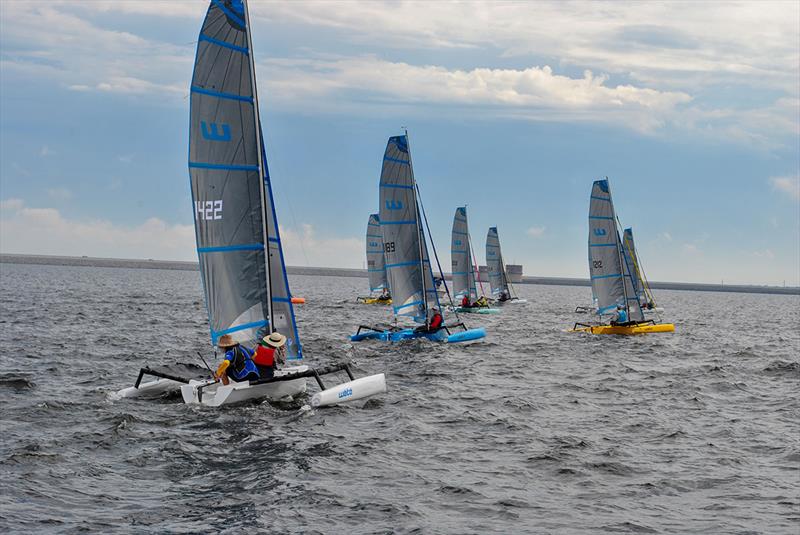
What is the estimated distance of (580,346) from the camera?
121 ft

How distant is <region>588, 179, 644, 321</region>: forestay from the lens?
1665 inches

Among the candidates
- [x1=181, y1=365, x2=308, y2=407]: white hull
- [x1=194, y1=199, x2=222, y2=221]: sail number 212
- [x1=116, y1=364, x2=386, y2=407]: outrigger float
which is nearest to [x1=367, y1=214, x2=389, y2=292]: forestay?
[x1=116, y1=364, x2=386, y2=407]: outrigger float

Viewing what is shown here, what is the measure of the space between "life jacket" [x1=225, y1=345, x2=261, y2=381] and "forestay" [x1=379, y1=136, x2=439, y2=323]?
16.6 meters

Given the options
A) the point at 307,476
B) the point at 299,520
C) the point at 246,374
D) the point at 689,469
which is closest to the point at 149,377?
the point at 246,374

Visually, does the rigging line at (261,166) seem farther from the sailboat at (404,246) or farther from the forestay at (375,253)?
the forestay at (375,253)

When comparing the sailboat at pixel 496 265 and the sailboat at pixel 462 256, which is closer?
the sailboat at pixel 462 256

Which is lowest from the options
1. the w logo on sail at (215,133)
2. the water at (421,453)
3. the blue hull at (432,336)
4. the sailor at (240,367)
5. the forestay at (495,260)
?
the water at (421,453)

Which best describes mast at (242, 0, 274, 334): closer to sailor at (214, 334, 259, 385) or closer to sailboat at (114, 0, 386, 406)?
sailboat at (114, 0, 386, 406)

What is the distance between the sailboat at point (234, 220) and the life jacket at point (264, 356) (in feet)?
1.36

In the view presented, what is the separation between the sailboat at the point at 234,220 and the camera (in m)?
18.9

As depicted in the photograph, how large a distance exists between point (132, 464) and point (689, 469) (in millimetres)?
9444

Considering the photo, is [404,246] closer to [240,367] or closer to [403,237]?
[403,237]

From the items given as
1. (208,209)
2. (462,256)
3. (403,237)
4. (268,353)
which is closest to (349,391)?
(268,353)

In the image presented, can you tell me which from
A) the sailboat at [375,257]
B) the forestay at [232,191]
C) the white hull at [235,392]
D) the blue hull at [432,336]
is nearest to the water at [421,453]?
the white hull at [235,392]
